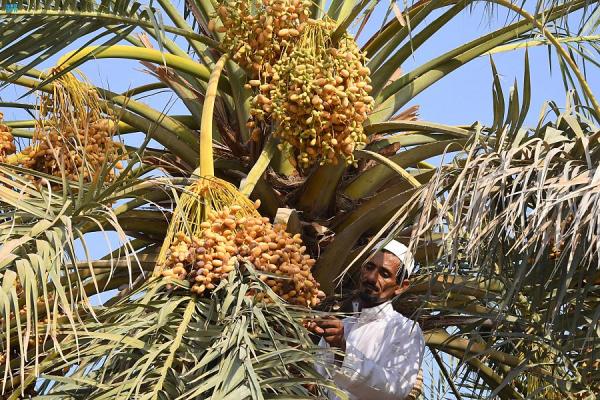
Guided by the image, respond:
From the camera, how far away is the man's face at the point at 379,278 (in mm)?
5977

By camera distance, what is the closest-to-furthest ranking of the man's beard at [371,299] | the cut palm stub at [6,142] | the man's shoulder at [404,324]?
the man's shoulder at [404,324] < the man's beard at [371,299] < the cut palm stub at [6,142]

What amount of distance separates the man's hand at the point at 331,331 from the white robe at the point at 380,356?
8cm

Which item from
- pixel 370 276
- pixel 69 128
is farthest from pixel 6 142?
pixel 370 276

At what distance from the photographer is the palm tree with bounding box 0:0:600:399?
4.64 metres

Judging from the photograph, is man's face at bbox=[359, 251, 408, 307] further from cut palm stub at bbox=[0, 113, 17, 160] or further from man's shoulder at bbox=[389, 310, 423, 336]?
cut palm stub at bbox=[0, 113, 17, 160]

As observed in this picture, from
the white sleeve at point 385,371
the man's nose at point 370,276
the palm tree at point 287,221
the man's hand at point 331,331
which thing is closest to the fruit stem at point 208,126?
the palm tree at point 287,221

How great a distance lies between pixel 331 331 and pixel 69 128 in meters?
1.64

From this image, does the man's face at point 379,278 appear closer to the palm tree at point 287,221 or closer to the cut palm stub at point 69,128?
the palm tree at point 287,221

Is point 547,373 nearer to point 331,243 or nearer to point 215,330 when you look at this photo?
point 331,243

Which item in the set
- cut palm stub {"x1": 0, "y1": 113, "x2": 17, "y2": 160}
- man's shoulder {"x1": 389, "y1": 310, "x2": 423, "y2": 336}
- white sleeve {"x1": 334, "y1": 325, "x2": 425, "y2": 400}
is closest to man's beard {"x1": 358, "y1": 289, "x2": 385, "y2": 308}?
man's shoulder {"x1": 389, "y1": 310, "x2": 423, "y2": 336}

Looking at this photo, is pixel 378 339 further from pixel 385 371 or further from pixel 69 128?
pixel 69 128

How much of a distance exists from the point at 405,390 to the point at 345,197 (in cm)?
118

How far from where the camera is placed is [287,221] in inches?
229

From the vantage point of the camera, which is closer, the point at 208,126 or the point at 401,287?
the point at 208,126
